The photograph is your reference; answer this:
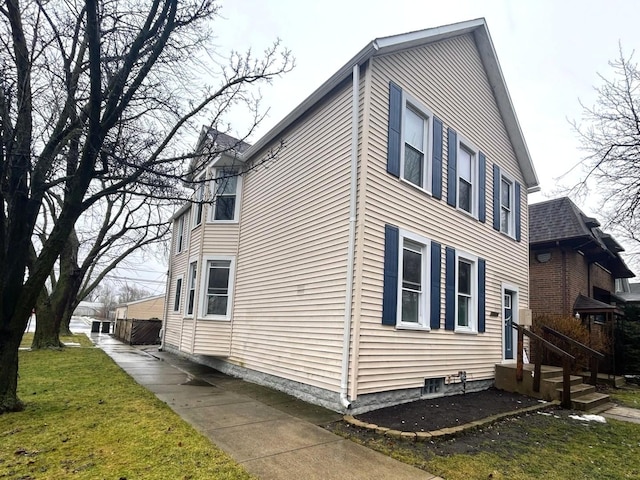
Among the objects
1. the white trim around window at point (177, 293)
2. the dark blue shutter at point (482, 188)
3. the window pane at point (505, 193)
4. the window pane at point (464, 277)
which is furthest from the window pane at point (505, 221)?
the white trim around window at point (177, 293)

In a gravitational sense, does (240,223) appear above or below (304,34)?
below

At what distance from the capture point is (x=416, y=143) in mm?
8594

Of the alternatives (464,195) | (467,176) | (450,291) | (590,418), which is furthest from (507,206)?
(590,418)

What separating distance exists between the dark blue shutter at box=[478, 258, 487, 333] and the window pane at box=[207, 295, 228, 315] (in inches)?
267

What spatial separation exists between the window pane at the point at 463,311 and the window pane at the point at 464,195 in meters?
2.26

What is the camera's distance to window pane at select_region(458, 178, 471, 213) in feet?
32.3

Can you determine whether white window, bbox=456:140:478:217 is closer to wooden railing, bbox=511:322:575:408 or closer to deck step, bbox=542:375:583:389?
wooden railing, bbox=511:322:575:408

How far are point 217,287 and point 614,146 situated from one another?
1097 cm

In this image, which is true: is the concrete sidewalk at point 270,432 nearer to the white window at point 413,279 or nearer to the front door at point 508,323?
the white window at point 413,279

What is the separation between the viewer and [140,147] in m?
6.79

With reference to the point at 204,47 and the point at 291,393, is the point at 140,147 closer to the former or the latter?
the point at 204,47

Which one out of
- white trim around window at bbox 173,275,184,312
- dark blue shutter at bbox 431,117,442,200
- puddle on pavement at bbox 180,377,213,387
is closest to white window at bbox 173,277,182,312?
white trim around window at bbox 173,275,184,312

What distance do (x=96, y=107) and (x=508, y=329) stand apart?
11248 millimetres

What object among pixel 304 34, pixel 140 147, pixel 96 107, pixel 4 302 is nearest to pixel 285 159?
pixel 304 34
